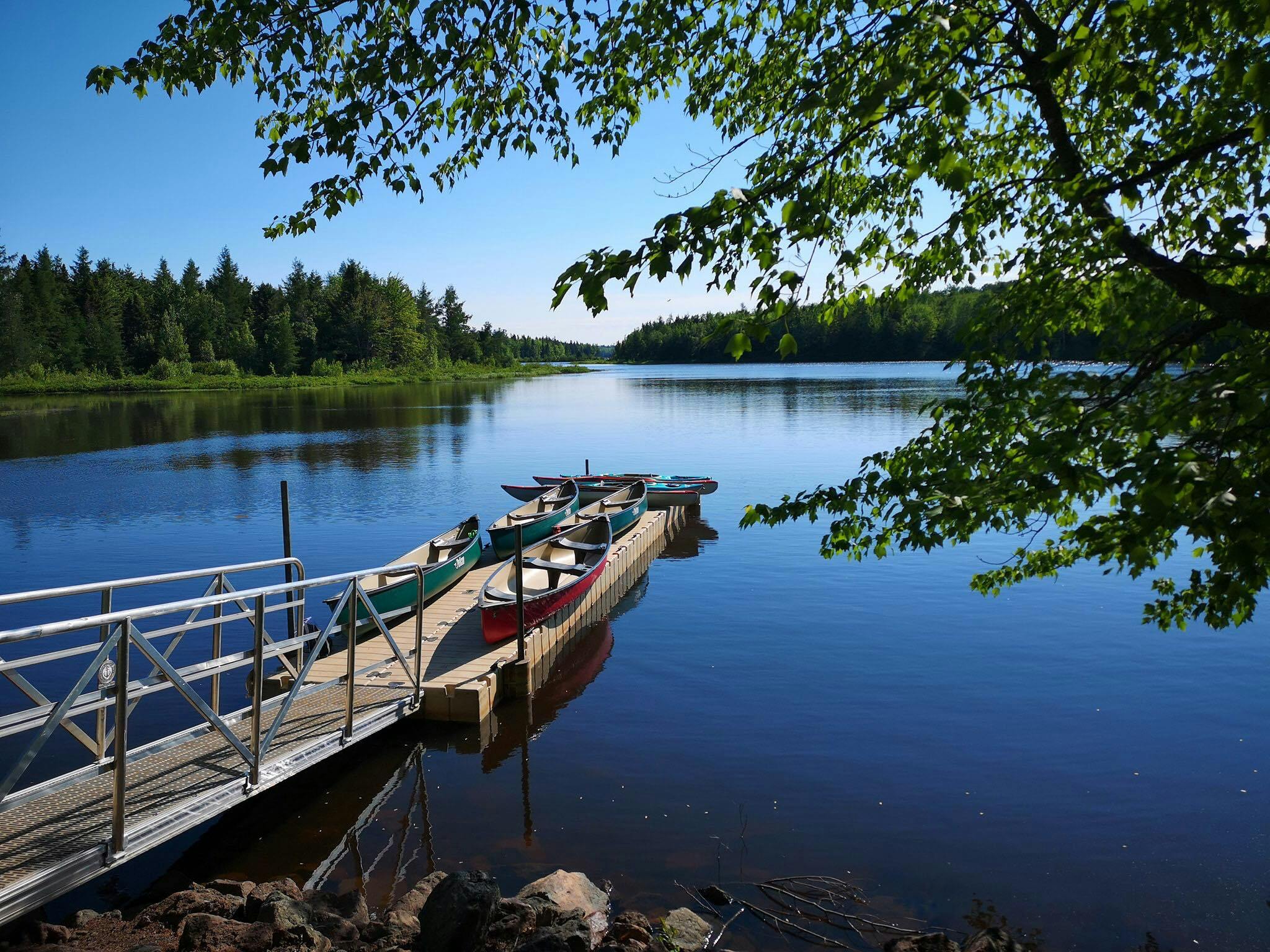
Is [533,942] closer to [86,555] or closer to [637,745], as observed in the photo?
[637,745]

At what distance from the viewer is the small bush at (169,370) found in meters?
88.1

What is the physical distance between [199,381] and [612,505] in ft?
258

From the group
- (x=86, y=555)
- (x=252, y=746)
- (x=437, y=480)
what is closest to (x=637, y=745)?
(x=252, y=746)

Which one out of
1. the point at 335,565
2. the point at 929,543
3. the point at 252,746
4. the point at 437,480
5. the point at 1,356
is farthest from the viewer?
the point at 1,356

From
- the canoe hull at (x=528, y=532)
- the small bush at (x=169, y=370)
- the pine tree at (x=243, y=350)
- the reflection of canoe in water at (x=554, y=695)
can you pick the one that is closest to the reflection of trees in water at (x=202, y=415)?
the small bush at (x=169, y=370)

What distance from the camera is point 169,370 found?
88.2 meters

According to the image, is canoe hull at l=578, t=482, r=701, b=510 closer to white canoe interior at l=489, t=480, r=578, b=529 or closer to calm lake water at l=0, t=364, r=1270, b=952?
white canoe interior at l=489, t=480, r=578, b=529

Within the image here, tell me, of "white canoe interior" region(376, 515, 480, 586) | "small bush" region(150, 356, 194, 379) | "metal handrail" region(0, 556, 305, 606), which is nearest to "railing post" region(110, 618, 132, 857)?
"metal handrail" region(0, 556, 305, 606)

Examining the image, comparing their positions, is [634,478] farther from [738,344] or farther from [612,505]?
[738,344]

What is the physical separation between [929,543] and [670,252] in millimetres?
2477

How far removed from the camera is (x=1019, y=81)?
481 centimetres

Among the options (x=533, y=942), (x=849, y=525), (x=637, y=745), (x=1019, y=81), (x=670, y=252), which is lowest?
(x=637, y=745)

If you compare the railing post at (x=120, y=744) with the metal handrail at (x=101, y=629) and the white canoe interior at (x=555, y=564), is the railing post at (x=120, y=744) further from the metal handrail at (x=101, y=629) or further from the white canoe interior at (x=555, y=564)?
the white canoe interior at (x=555, y=564)

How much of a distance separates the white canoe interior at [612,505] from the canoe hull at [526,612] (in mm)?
4860
